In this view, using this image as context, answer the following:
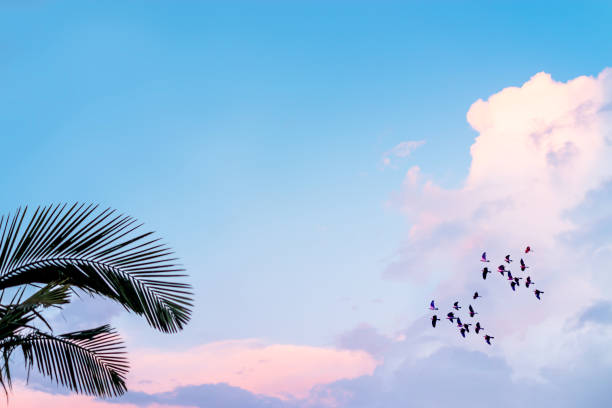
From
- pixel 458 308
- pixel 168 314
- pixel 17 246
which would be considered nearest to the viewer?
pixel 17 246

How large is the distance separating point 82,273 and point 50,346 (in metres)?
0.89

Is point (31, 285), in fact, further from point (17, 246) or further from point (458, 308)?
point (458, 308)

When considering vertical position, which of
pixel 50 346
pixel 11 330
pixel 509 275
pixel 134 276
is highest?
pixel 509 275

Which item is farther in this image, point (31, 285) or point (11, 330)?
point (31, 285)

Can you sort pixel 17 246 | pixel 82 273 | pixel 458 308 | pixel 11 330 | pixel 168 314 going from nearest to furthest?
pixel 11 330
pixel 17 246
pixel 82 273
pixel 168 314
pixel 458 308

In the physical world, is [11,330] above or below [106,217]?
below

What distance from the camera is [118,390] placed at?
7156 millimetres

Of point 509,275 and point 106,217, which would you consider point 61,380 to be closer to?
point 106,217

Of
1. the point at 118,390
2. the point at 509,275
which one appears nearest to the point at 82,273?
the point at 118,390

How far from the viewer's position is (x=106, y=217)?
21.0 feet

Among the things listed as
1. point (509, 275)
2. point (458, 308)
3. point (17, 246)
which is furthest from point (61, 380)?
point (509, 275)

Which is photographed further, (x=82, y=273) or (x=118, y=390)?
(x=118, y=390)

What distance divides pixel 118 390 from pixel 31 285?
189 cm

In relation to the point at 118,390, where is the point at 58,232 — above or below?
above
